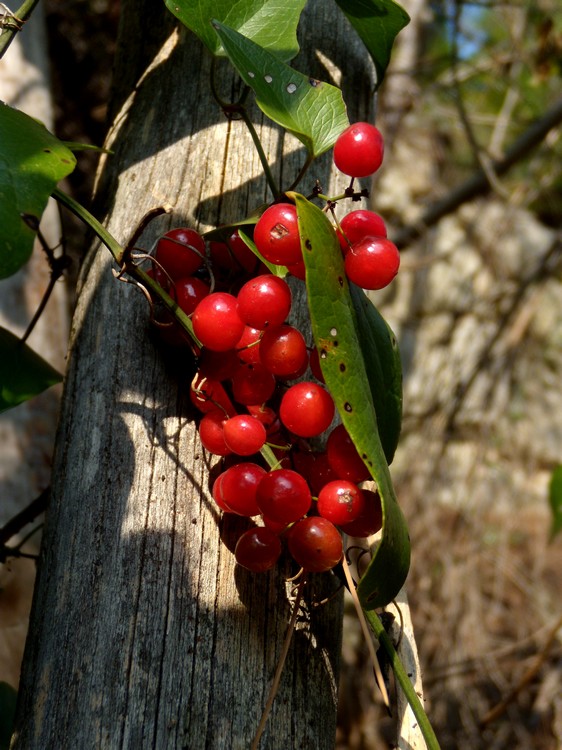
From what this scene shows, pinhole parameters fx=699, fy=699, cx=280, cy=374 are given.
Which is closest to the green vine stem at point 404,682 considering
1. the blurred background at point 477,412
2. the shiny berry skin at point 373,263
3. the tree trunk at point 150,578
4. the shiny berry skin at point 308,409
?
the tree trunk at point 150,578

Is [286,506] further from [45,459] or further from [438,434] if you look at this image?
[438,434]

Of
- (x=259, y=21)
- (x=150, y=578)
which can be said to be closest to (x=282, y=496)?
(x=150, y=578)

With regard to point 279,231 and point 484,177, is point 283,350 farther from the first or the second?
point 484,177

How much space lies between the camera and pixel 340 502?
0.55m

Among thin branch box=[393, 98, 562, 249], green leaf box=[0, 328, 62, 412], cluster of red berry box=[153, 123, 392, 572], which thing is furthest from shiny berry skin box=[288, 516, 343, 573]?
thin branch box=[393, 98, 562, 249]

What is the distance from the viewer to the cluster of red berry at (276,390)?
0.53m

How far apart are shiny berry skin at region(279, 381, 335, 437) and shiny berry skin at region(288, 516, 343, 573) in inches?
2.9

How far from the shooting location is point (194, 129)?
799 mm

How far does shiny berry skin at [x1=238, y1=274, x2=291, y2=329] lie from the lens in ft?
1.74

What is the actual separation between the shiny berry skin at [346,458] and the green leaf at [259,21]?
0.35 metres

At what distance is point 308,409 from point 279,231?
14cm

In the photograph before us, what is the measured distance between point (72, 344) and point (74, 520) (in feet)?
0.66

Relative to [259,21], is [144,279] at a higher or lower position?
lower

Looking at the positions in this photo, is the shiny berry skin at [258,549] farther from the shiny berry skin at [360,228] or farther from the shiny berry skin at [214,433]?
the shiny berry skin at [360,228]
